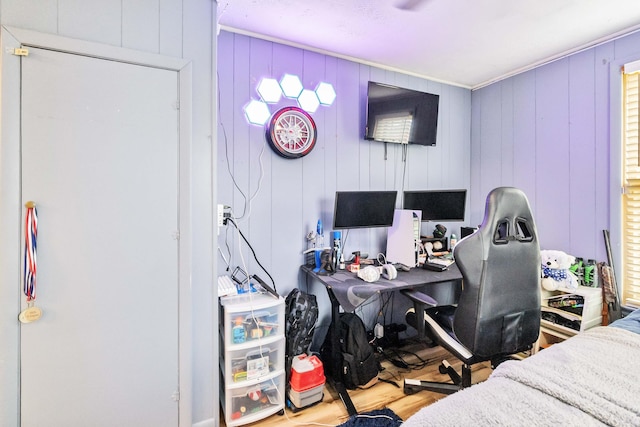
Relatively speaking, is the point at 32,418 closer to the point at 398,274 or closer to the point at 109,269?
the point at 109,269

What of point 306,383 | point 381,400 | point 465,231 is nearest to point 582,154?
point 465,231

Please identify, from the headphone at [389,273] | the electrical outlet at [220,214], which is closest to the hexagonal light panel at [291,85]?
the electrical outlet at [220,214]

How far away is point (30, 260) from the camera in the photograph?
4.31 feet

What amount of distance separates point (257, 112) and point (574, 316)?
278cm

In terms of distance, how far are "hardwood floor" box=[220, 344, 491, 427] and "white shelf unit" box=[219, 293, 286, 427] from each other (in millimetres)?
106

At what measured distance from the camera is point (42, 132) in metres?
1.35

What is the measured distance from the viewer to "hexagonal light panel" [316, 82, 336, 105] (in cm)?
248

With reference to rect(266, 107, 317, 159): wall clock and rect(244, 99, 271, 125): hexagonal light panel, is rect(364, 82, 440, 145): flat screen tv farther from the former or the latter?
rect(244, 99, 271, 125): hexagonal light panel

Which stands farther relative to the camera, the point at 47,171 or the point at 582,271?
the point at 582,271

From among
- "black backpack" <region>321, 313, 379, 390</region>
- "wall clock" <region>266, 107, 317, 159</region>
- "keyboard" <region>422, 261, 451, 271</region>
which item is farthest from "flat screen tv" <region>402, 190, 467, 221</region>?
"black backpack" <region>321, 313, 379, 390</region>

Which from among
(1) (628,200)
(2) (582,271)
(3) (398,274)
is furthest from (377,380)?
(1) (628,200)

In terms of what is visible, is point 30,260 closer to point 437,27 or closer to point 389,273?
point 389,273

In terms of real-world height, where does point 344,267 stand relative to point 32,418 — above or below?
above

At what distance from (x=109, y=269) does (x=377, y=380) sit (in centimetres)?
190
